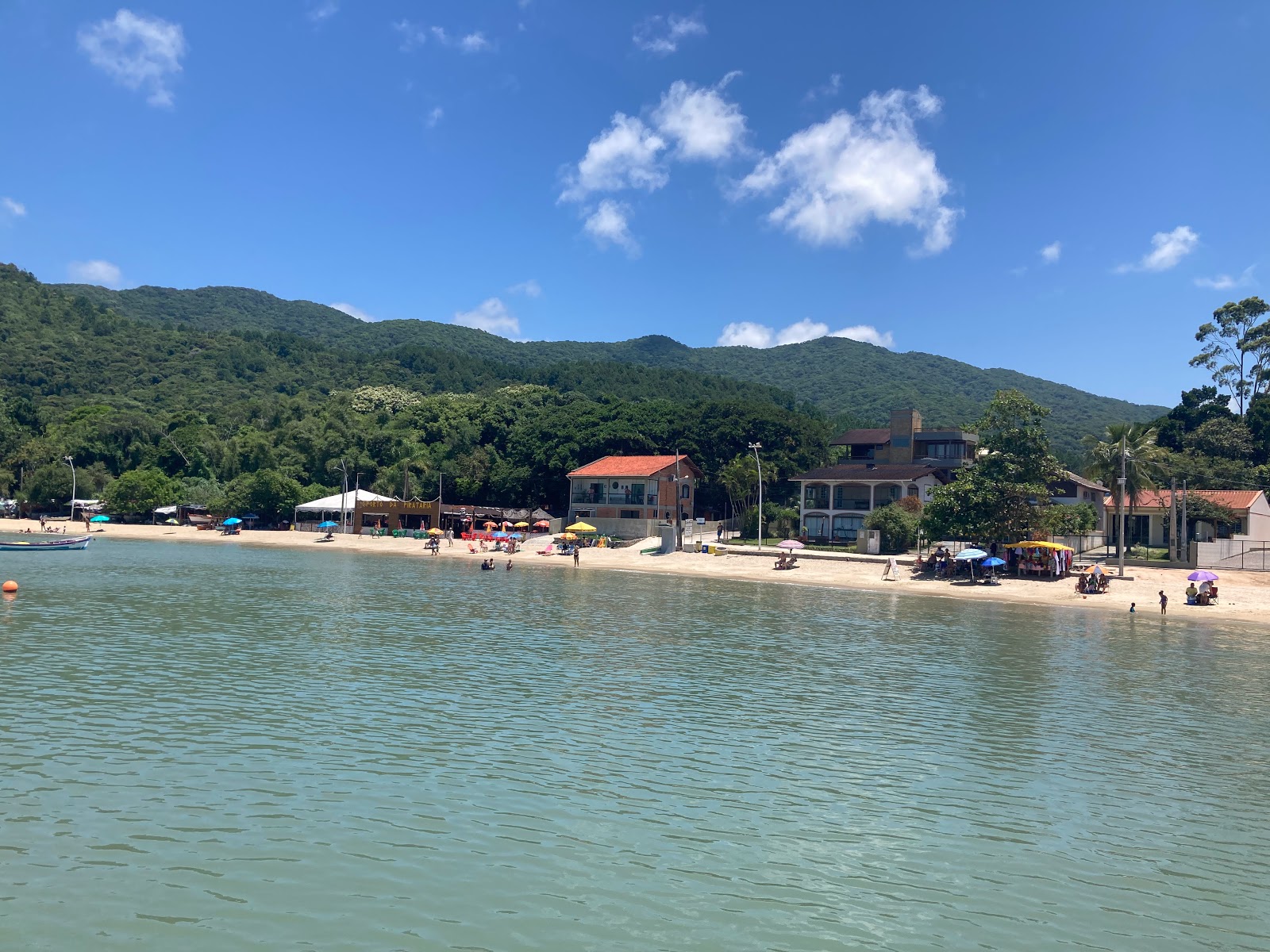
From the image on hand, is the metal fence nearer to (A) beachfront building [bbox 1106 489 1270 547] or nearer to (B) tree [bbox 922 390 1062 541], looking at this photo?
(A) beachfront building [bbox 1106 489 1270 547]

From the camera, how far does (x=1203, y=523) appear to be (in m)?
62.8

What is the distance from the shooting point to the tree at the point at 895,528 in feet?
208

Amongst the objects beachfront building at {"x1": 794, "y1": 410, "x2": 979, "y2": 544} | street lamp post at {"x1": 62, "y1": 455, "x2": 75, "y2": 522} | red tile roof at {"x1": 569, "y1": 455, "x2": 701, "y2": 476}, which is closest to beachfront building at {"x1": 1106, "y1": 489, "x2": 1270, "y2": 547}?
beachfront building at {"x1": 794, "y1": 410, "x2": 979, "y2": 544}

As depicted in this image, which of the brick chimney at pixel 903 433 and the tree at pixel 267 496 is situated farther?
the tree at pixel 267 496

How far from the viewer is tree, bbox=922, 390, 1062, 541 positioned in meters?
51.8

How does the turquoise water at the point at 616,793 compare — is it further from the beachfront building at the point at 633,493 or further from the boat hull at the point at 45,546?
the beachfront building at the point at 633,493

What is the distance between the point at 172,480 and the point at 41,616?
81.9 m

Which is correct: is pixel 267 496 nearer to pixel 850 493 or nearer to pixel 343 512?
pixel 343 512

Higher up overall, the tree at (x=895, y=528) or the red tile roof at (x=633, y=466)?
the red tile roof at (x=633, y=466)

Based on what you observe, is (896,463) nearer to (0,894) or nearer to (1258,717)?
(1258,717)

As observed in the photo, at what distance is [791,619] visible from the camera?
3816cm

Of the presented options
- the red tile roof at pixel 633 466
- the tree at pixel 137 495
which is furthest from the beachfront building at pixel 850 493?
the tree at pixel 137 495

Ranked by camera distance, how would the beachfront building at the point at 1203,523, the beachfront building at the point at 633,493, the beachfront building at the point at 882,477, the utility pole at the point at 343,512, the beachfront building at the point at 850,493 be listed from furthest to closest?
1. the utility pole at the point at 343,512
2. the beachfront building at the point at 633,493
3. the beachfront building at the point at 882,477
4. the beachfront building at the point at 850,493
5. the beachfront building at the point at 1203,523

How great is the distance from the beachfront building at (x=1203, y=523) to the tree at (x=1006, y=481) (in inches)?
483
